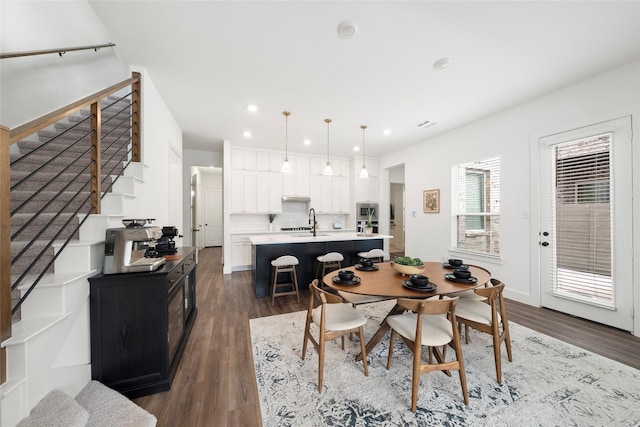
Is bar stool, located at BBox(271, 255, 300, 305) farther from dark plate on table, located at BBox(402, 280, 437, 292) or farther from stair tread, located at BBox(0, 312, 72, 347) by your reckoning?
stair tread, located at BBox(0, 312, 72, 347)

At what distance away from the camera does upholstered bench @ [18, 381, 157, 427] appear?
43.3 inches

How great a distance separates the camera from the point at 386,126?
4254 millimetres

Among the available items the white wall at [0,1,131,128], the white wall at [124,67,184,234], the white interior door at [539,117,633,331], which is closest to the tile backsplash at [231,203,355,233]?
the white wall at [124,67,184,234]

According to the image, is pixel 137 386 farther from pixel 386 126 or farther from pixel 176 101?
pixel 386 126

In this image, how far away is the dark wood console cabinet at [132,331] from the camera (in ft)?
5.11

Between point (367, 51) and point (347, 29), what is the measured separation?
0.38 meters

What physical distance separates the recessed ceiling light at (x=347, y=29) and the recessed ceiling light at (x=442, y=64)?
1.03 meters

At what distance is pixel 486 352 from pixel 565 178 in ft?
8.46

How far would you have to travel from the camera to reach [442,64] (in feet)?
8.05

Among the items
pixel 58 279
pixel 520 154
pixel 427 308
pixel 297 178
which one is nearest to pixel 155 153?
pixel 58 279

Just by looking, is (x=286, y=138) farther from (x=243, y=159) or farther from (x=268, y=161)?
(x=243, y=159)

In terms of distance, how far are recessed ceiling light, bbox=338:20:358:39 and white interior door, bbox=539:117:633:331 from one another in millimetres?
3060

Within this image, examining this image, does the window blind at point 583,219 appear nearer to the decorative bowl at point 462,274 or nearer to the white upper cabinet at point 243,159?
the decorative bowl at point 462,274

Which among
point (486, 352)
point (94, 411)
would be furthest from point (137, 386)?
point (486, 352)
